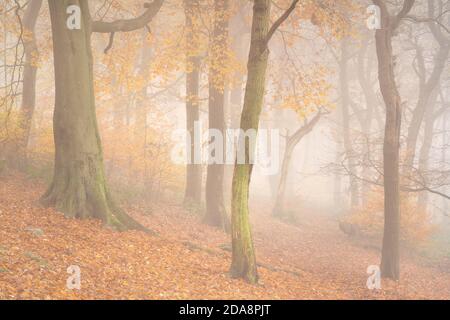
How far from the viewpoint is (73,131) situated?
33.1ft

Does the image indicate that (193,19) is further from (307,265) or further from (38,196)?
(307,265)

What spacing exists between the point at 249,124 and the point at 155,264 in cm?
369

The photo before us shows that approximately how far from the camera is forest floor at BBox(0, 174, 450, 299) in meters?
6.96

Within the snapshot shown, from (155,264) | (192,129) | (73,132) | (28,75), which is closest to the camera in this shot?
(155,264)

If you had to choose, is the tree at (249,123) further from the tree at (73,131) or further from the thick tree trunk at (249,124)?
the tree at (73,131)

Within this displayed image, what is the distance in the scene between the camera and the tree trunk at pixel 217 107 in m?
14.3

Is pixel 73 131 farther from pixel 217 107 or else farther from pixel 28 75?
pixel 217 107

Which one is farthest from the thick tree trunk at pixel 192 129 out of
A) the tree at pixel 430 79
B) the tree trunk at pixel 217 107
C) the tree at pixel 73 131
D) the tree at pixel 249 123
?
the tree at pixel 430 79

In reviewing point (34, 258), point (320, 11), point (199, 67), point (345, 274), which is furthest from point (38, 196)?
point (320, 11)

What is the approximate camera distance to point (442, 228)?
80.5ft

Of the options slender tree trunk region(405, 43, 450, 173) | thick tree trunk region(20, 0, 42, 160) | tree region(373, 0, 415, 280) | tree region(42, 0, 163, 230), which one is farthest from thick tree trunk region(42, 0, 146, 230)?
slender tree trunk region(405, 43, 450, 173)

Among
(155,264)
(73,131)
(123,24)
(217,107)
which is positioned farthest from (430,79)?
(73,131)

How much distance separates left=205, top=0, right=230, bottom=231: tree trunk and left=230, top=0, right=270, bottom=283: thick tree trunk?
5.93 m
